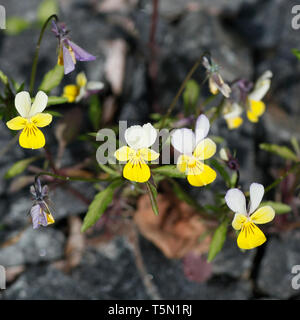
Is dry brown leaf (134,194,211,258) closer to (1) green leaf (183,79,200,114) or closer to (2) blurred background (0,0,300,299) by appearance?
(2) blurred background (0,0,300,299)

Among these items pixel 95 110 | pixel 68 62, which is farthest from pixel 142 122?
pixel 68 62

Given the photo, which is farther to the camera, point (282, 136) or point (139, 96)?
point (139, 96)

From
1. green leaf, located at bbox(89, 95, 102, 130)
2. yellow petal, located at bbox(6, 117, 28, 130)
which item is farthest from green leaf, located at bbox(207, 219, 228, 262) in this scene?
yellow petal, located at bbox(6, 117, 28, 130)

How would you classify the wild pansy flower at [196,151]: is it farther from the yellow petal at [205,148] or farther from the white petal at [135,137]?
the white petal at [135,137]

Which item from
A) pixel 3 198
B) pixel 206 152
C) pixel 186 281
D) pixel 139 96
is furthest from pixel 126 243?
pixel 206 152

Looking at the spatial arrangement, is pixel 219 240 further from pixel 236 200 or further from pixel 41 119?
pixel 41 119

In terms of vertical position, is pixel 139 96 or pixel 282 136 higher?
pixel 139 96
